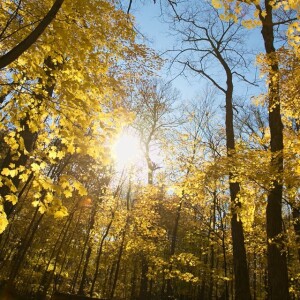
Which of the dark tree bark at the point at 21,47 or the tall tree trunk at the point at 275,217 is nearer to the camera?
the dark tree bark at the point at 21,47

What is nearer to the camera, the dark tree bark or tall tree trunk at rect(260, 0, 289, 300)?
the dark tree bark

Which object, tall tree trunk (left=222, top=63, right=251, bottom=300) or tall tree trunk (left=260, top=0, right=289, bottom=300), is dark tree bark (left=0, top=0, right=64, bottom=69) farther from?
tall tree trunk (left=222, top=63, right=251, bottom=300)

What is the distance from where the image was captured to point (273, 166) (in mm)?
6188

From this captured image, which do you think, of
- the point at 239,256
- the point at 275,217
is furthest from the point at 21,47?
the point at 239,256

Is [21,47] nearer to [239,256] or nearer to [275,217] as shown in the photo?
[275,217]

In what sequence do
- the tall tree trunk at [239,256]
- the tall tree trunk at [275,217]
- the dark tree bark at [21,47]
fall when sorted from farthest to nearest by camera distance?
the tall tree trunk at [239,256], the tall tree trunk at [275,217], the dark tree bark at [21,47]

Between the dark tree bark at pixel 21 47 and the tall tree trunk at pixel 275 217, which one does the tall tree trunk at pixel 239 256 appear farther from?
the dark tree bark at pixel 21 47

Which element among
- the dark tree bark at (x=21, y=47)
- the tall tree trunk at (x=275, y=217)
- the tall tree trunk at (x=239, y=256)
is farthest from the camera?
the tall tree trunk at (x=239, y=256)

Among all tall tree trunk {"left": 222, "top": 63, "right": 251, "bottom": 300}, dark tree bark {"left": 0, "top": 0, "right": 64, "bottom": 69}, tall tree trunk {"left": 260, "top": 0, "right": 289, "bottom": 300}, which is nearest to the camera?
dark tree bark {"left": 0, "top": 0, "right": 64, "bottom": 69}

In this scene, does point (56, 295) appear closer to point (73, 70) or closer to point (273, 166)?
point (73, 70)

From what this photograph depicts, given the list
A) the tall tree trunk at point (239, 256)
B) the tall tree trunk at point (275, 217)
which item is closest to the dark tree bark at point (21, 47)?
the tall tree trunk at point (275, 217)

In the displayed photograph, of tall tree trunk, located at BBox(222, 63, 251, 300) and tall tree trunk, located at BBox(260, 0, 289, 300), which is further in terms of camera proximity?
tall tree trunk, located at BBox(222, 63, 251, 300)

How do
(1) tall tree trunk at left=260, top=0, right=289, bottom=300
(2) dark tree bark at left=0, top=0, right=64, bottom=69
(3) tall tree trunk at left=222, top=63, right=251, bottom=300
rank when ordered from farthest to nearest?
(3) tall tree trunk at left=222, top=63, right=251, bottom=300
(1) tall tree trunk at left=260, top=0, right=289, bottom=300
(2) dark tree bark at left=0, top=0, right=64, bottom=69

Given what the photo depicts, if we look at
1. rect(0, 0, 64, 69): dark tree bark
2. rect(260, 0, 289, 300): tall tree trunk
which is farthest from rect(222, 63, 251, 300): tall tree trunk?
rect(0, 0, 64, 69): dark tree bark
